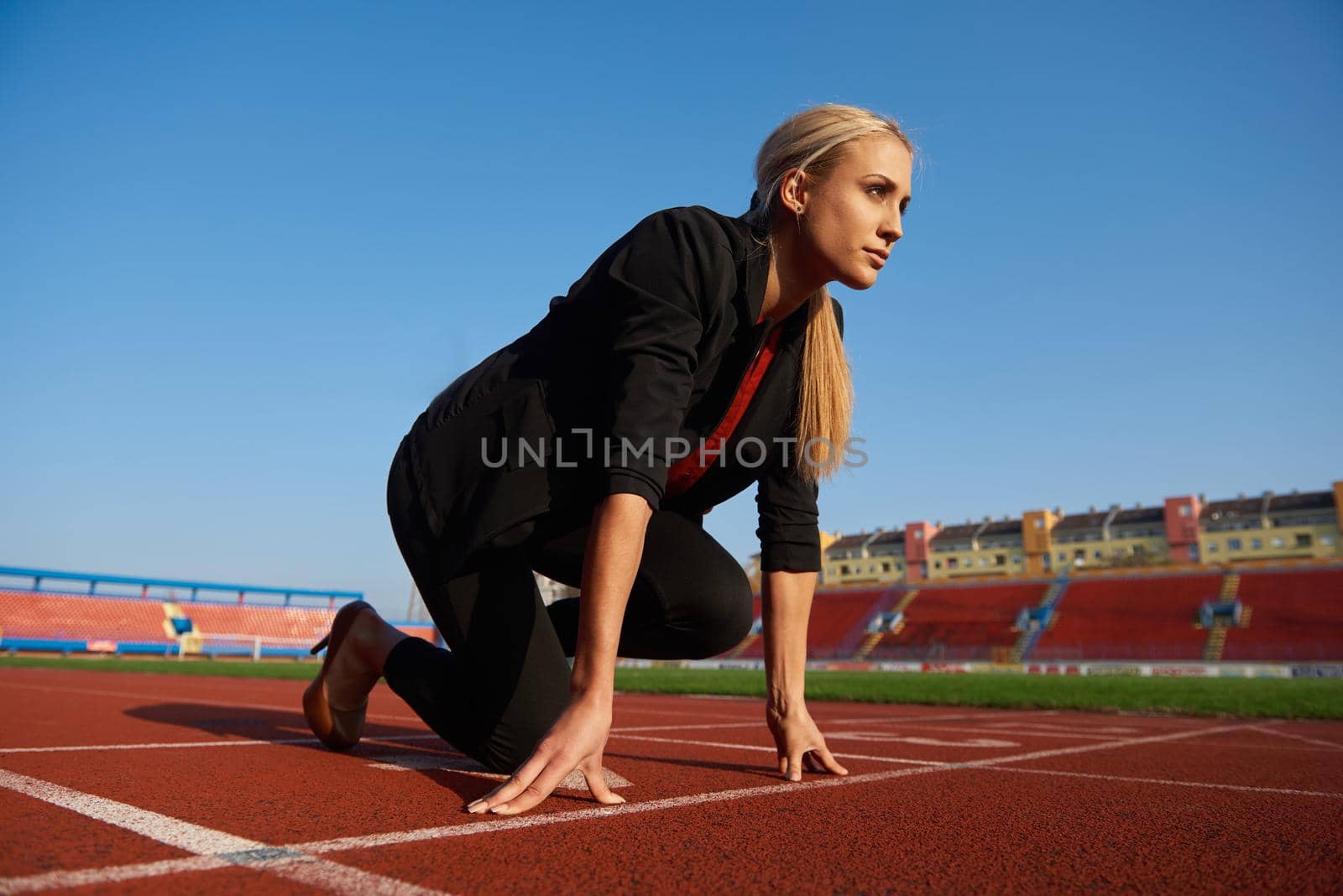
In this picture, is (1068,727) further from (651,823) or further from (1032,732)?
(651,823)

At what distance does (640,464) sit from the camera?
6.51ft

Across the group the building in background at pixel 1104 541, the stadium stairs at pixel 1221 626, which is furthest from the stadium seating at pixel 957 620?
the stadium stairs at pixel 1221 626

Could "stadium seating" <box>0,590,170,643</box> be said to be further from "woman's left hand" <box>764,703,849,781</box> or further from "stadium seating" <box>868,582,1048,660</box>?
"woman's left hand" <box>764,703,849,781</box>

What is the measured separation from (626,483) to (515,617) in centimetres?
90

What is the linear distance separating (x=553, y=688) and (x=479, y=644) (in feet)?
0.89

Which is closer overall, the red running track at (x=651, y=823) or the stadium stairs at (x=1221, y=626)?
the red running track at (x=651, y=823)

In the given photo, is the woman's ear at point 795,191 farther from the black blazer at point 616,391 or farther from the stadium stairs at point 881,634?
the stadium stairs at point 881,634

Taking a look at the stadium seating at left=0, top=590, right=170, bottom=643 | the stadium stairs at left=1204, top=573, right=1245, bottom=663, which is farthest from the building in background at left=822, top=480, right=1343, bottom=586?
the stadium seating at left=0, top=590, right=170, bottom=643

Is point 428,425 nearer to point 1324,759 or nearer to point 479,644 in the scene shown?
point 479,644

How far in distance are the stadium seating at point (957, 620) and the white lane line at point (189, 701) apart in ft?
130

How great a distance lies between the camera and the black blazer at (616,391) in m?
2.10

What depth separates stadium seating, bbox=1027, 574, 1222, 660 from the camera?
139 feet

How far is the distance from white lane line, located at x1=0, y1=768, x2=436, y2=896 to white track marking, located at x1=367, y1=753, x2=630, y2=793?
3.20 ft

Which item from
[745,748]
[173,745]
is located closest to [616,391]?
[173,745]
